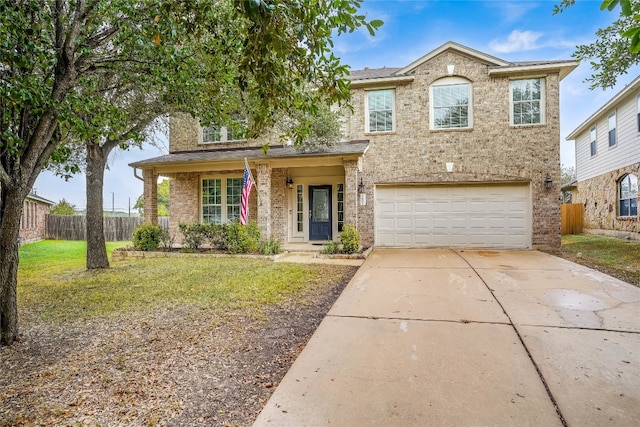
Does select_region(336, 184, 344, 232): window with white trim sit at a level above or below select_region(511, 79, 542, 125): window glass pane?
below

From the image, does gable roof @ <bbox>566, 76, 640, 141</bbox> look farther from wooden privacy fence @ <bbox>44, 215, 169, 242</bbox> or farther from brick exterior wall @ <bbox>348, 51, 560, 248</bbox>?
wooden privacy fence @ <bbox>44, 215, 169, 242</bbox>

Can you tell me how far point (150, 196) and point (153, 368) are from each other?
9565 mm

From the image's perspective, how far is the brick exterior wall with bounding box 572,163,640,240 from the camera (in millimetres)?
12556

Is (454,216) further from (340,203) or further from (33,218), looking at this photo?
(33,218)

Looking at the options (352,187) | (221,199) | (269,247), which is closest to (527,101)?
(352,187)

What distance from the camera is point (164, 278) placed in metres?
6.86

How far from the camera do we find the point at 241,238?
32.2 ft

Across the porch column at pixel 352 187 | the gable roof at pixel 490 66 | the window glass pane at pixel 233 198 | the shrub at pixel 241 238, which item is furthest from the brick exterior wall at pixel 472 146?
the window glass pane at pixel 233 198

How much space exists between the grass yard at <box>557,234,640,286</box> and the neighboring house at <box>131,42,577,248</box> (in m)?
1.14

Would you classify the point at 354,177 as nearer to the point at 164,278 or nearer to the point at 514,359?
the point at 164,278

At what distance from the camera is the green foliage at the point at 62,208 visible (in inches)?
850

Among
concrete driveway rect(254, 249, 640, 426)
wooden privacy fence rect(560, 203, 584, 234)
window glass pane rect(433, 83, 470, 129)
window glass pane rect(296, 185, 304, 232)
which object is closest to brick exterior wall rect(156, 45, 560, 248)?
window glass pane rect(433, 83, 470, 129)

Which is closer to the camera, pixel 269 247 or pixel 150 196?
pixel 269 247

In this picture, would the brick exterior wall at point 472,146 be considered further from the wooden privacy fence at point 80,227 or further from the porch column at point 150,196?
the wooden privacy fence at point 80,227
